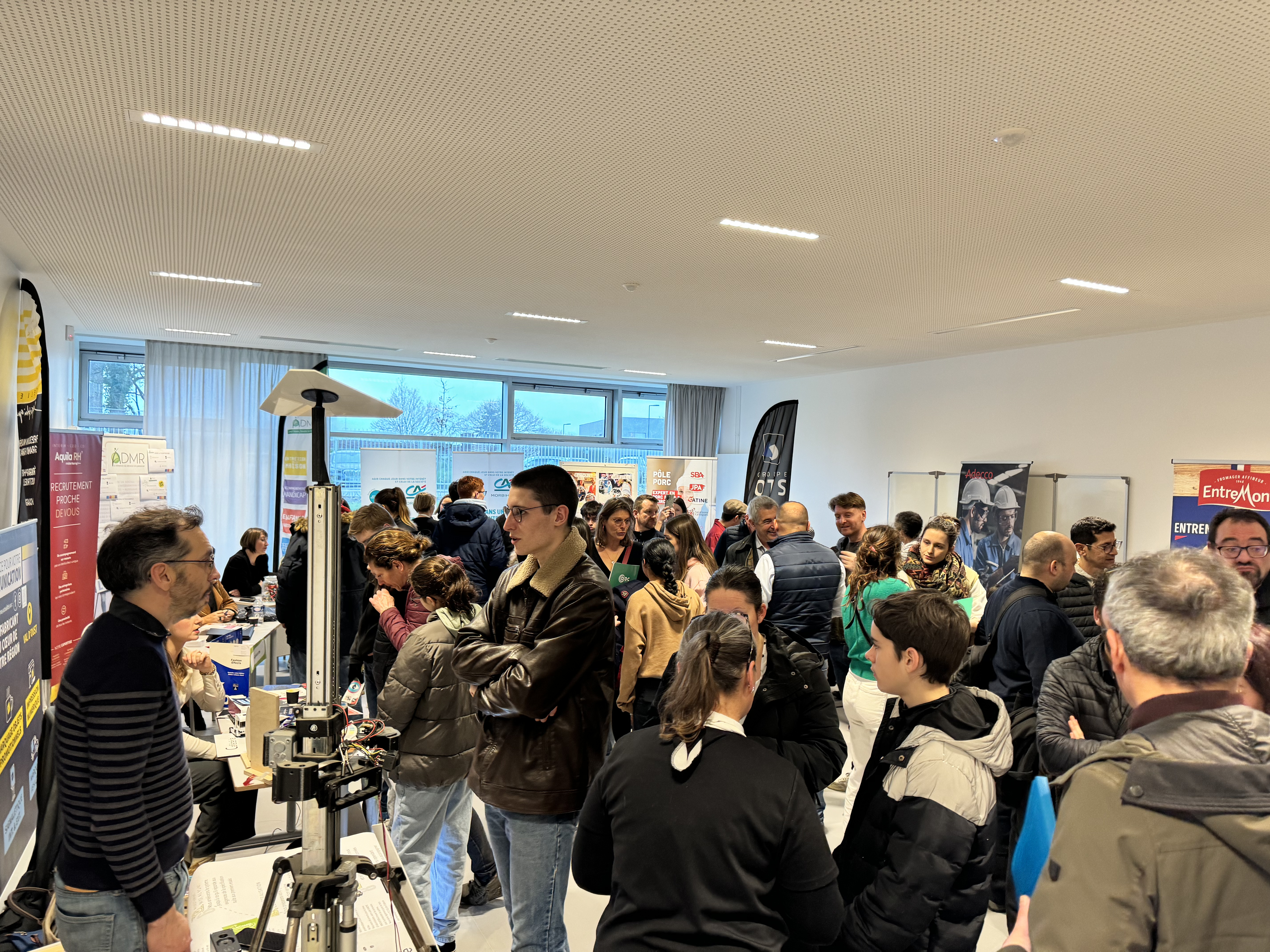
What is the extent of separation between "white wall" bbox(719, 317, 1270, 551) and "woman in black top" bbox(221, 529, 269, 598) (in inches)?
242

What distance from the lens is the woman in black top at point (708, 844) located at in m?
1.29

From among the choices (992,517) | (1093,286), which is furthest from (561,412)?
(1093,286)

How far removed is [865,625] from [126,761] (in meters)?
2.80

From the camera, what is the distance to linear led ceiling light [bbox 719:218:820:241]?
3.62m

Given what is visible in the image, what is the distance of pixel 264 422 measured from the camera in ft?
29.6

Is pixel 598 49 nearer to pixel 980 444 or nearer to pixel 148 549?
pixel 148 549

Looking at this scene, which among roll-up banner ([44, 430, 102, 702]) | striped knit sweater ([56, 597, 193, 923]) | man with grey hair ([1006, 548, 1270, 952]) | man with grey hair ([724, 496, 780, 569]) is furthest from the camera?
man with grey hair ([724, 496, 780, 569])

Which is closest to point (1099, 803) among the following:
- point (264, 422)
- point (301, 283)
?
point (301, 283)

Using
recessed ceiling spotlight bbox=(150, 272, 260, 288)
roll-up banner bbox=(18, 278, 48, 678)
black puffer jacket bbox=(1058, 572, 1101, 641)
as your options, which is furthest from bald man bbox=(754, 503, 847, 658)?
recessed ceiling spotlight bbox=(150, 272, 260, 288)

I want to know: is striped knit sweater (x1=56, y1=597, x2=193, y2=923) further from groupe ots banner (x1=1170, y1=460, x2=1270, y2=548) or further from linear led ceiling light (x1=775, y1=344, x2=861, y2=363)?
linear led ceiling light (x1=775, y1=344, x2=861, y2=363)

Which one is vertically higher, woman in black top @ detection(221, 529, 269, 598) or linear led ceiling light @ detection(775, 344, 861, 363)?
linear led ceiling light @ detection(775, 344, 861, 363)

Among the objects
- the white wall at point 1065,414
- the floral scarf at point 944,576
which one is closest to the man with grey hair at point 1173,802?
the floral scarf at point 944,576

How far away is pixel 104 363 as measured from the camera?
8.62 metres

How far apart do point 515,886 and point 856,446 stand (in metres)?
7.92
